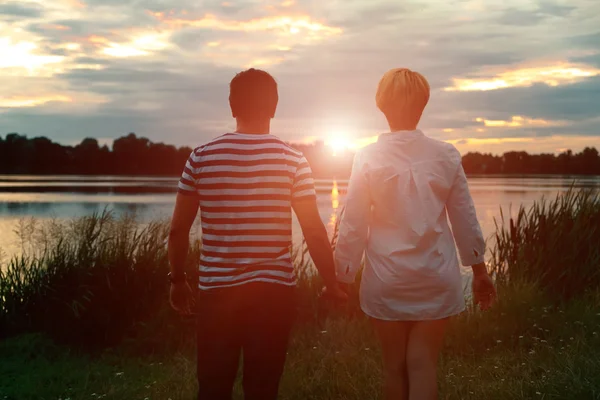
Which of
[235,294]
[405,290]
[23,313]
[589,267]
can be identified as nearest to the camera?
[235,294]

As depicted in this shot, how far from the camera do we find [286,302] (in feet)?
9.41

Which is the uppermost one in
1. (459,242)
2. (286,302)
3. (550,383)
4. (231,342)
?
(459,242)

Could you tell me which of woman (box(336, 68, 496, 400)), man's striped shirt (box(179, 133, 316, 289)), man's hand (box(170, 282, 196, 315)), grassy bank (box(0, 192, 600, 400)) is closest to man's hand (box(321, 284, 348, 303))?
woman (box(336, 68, 496, 400))

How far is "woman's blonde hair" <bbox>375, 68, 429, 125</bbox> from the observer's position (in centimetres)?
320

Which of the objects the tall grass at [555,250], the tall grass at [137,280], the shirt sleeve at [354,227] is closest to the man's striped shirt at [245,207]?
the shirt sleeve at [354,227]

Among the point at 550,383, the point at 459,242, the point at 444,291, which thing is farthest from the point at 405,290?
the point at 550,383

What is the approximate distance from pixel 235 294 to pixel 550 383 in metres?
2.95

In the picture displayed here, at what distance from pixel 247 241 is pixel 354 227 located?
2.35 feet

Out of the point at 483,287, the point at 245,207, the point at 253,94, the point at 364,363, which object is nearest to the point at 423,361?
the point at 483,287

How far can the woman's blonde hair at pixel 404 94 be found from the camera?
3201 millimetres

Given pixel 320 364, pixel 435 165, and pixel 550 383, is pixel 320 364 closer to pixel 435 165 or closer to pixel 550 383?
pixel 550 383

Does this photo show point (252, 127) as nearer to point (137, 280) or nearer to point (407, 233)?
point (407, 233)

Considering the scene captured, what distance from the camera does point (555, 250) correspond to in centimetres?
904

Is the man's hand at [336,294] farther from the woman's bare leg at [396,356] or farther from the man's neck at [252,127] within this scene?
the man's neck at [252,127]
